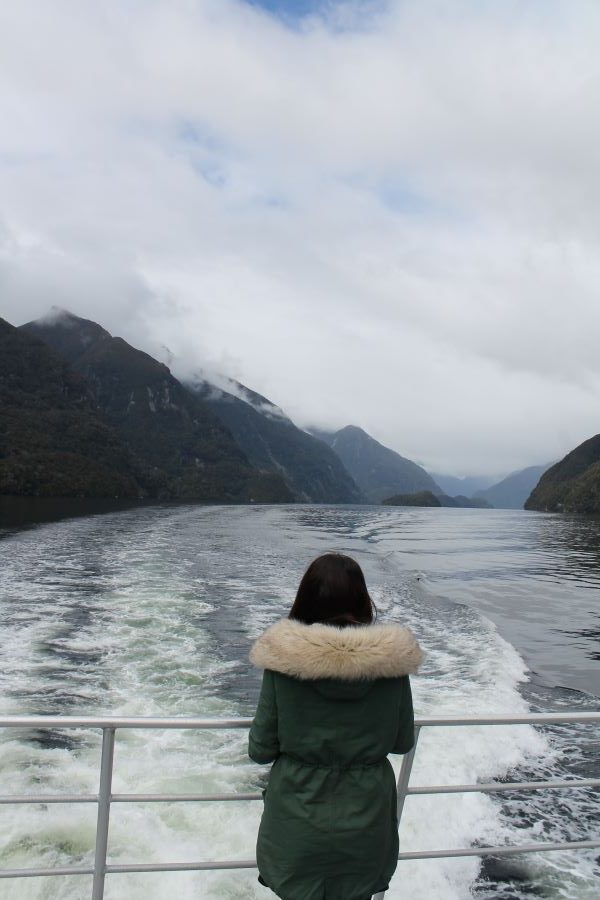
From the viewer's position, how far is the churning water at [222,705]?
20.8 ft

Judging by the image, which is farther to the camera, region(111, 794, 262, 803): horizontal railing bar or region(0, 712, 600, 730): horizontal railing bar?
region(111, 794, 262, 803): horizontal railing bar

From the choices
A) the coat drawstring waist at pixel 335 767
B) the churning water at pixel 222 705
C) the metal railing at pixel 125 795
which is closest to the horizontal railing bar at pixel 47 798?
the metal railing at pixel 125 795

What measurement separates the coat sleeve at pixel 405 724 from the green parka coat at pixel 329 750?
0.02 meters

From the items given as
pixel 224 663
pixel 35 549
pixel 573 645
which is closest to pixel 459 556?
pixel 573 645

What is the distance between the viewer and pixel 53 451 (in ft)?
507

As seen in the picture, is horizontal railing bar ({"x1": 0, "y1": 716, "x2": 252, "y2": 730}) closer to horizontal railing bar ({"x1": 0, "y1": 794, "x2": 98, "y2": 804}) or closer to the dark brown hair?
horizontal railing bar ({"x1": 0, "y1": 794, "x2": 98, "y2": 804})

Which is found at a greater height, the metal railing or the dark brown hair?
the dark brown hair

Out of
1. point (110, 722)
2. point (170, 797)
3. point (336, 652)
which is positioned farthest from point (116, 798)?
point (336, 652)

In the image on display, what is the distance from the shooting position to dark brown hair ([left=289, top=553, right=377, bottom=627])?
9.98 ft

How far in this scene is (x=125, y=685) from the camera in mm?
11977

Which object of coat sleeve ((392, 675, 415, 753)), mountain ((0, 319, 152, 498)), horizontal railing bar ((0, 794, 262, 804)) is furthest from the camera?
mountain ((0, 319, 152, 498))

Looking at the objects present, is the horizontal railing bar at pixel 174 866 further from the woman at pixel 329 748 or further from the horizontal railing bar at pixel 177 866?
the woman at pixel 329 748

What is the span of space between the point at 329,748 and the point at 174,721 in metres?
0.87

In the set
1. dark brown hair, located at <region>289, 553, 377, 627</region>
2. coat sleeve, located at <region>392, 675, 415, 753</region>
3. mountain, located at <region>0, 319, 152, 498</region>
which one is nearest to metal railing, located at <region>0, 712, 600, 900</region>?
coat sleeve, located at <region>392, 675, 415, 753</region>
